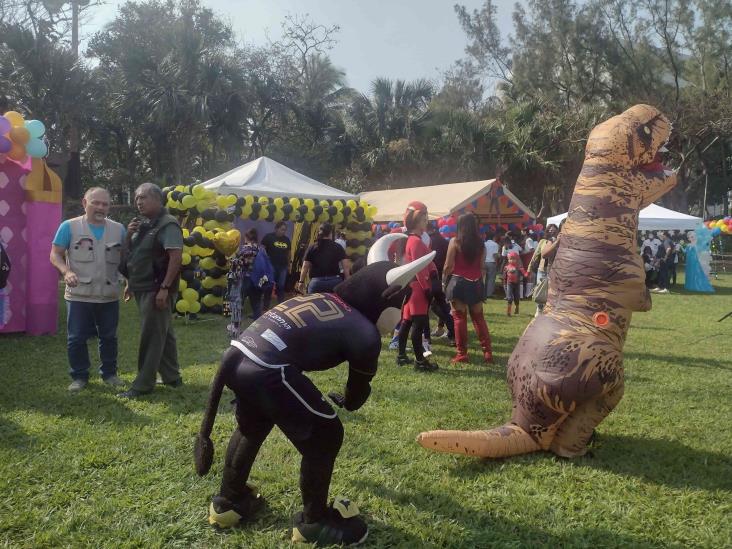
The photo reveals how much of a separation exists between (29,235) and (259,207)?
401 centimetres

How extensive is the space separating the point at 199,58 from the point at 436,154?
9869mm

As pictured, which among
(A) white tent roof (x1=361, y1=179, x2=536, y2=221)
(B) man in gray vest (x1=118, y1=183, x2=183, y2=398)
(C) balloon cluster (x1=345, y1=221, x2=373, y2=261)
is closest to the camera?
(B) man in gray vest (x1=118, y1=183, x2=183, y2=398)

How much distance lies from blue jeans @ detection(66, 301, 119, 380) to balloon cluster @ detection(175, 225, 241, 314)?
3.59 meters

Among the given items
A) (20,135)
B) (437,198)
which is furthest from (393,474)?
(437,198)

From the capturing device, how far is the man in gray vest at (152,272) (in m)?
4.55

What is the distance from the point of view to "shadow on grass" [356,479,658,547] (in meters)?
2.68

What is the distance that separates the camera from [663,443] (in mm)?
3941

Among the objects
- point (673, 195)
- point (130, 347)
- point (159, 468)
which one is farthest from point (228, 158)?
point (673, 195)

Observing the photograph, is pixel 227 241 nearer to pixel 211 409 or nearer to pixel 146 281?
pixel 146 281

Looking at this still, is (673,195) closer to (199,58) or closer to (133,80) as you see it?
(199,58)

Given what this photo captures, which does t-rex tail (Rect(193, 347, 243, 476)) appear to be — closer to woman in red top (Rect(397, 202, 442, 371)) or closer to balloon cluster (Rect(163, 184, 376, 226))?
woman in red top (Rect(397, 202, 442, 371))

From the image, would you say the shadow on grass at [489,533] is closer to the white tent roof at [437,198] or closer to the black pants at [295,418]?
the black pants at [295,418]

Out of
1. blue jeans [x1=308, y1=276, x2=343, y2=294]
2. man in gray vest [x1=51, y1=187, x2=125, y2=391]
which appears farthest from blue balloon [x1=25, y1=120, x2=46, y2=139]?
blue jeans [x1=308, y1=276, x2=343, y2=294]

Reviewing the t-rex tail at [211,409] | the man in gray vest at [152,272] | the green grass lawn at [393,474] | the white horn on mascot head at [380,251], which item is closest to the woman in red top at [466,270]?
the green grass lawn at [393,474]
